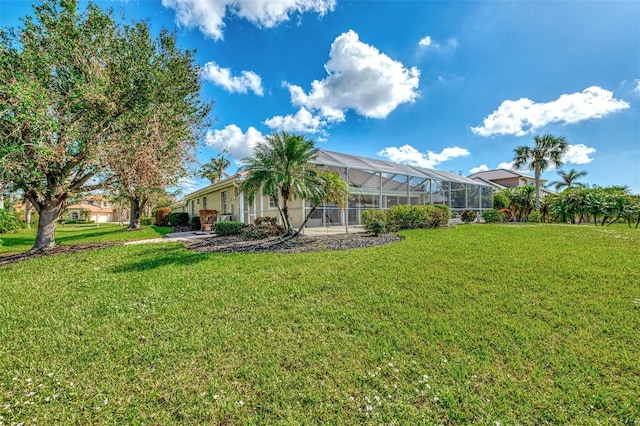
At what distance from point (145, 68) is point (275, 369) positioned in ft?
36.2

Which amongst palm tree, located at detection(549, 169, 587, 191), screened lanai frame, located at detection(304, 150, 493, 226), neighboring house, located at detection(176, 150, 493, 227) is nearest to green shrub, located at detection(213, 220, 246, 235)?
neighboring house, located at detection(176, 150, 493, 227)

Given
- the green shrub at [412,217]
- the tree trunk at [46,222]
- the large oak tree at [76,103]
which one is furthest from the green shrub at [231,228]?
the green shrub at [412,217]

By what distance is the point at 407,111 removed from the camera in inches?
680

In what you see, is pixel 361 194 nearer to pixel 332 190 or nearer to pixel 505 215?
pixel 332 190

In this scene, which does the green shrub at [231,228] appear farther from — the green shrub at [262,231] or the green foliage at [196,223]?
the green foliage at [196,223]

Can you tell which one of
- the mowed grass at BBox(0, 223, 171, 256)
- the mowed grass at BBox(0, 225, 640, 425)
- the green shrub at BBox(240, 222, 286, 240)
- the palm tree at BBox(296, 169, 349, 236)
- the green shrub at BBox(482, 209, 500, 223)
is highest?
the palm tree at BBox(296, 169, 349, 236)

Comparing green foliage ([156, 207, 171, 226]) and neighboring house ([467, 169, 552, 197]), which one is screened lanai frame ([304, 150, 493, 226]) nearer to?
green foliage ([156, 207, 171, 226])

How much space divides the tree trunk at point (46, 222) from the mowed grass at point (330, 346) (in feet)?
16.4

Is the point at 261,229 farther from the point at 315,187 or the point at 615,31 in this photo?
the point at 615,31

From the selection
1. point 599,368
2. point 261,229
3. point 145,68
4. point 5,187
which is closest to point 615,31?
point 599,368

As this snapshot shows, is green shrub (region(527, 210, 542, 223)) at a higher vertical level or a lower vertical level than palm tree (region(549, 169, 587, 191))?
lower

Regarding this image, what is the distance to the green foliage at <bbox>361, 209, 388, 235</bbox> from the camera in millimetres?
11078

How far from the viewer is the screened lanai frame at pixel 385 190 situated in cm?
1538

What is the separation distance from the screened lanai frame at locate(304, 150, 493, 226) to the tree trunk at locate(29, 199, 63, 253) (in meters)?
10.1
